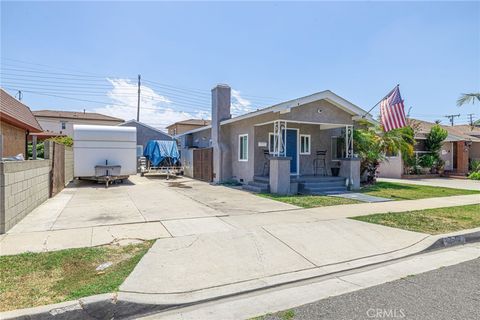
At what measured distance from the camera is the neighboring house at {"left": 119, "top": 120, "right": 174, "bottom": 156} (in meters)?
33.4

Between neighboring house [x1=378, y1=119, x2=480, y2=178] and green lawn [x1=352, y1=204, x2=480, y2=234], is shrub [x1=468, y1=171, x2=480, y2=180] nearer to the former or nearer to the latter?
neighboring house [x1=378, y1=119, x2=480, y2=178]

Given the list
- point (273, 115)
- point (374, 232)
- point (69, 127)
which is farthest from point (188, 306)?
point (69, 127)

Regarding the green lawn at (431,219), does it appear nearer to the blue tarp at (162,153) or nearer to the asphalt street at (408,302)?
the asphalt street at (408,302)

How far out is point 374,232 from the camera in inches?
256

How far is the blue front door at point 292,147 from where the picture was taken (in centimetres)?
1470

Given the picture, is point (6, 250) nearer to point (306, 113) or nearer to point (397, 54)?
point (306, 113)

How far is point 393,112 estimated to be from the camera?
1254cm

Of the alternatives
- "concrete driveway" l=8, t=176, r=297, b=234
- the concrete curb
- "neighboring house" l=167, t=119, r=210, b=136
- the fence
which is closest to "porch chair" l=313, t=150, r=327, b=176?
"concrete driveway" l=8, t=176, r=297, b=234

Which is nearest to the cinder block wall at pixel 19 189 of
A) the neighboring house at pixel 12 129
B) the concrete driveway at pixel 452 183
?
the neighboring house at pixel 12 129

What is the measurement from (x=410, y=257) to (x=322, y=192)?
7.51m

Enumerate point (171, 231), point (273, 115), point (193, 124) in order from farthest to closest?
point (193, 124) < point (273, 115) < point (171, 231)

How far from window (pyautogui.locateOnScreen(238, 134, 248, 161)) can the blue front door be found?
2049 mm

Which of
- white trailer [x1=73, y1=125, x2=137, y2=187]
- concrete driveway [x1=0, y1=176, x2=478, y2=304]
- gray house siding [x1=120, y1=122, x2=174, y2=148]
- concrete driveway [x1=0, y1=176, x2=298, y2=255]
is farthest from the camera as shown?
Result: gray house siding [x1=120, y1=122, x2=174, y2=148]

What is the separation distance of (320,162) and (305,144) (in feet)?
4.33
